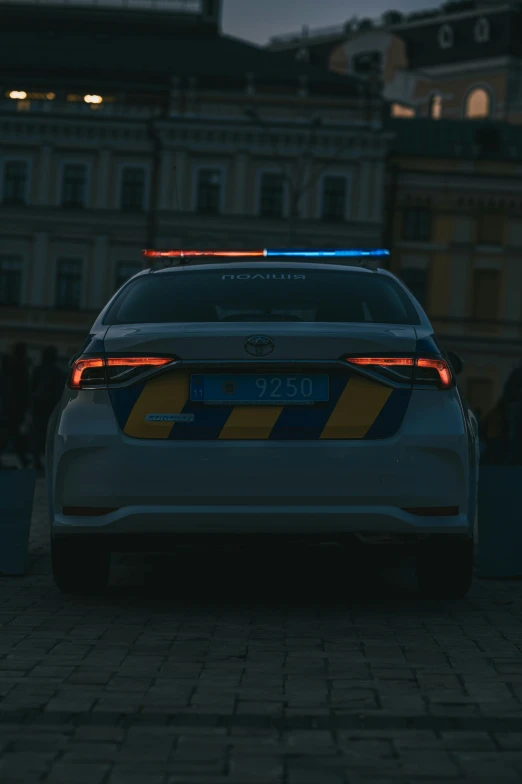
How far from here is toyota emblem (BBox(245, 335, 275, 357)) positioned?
6.58 meters

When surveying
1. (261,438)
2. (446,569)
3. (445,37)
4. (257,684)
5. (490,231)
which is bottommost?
(257,684)

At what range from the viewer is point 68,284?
56.9 m

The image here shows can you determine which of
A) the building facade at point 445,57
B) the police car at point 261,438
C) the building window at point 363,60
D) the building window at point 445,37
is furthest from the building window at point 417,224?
the police car at point 261,438

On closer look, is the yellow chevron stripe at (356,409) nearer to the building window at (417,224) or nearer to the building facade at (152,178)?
the building facade at (152,178)

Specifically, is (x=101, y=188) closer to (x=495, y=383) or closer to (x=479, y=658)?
(x=495, y=383)

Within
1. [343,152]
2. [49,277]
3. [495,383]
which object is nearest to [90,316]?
[49,277]

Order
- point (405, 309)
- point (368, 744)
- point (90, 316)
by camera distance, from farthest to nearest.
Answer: point (90, 316)
point (405, 309)
point (368, 744)

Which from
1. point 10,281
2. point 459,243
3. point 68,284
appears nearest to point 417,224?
point 459,243

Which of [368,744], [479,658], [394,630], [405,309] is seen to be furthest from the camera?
[405,309]

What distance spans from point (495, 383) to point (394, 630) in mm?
50997

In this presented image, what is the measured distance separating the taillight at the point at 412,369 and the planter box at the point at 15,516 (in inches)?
92.2

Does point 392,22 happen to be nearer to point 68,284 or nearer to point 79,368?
point 68,284

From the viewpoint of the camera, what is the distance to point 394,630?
6.50 metres

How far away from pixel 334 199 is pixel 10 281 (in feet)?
39.4
